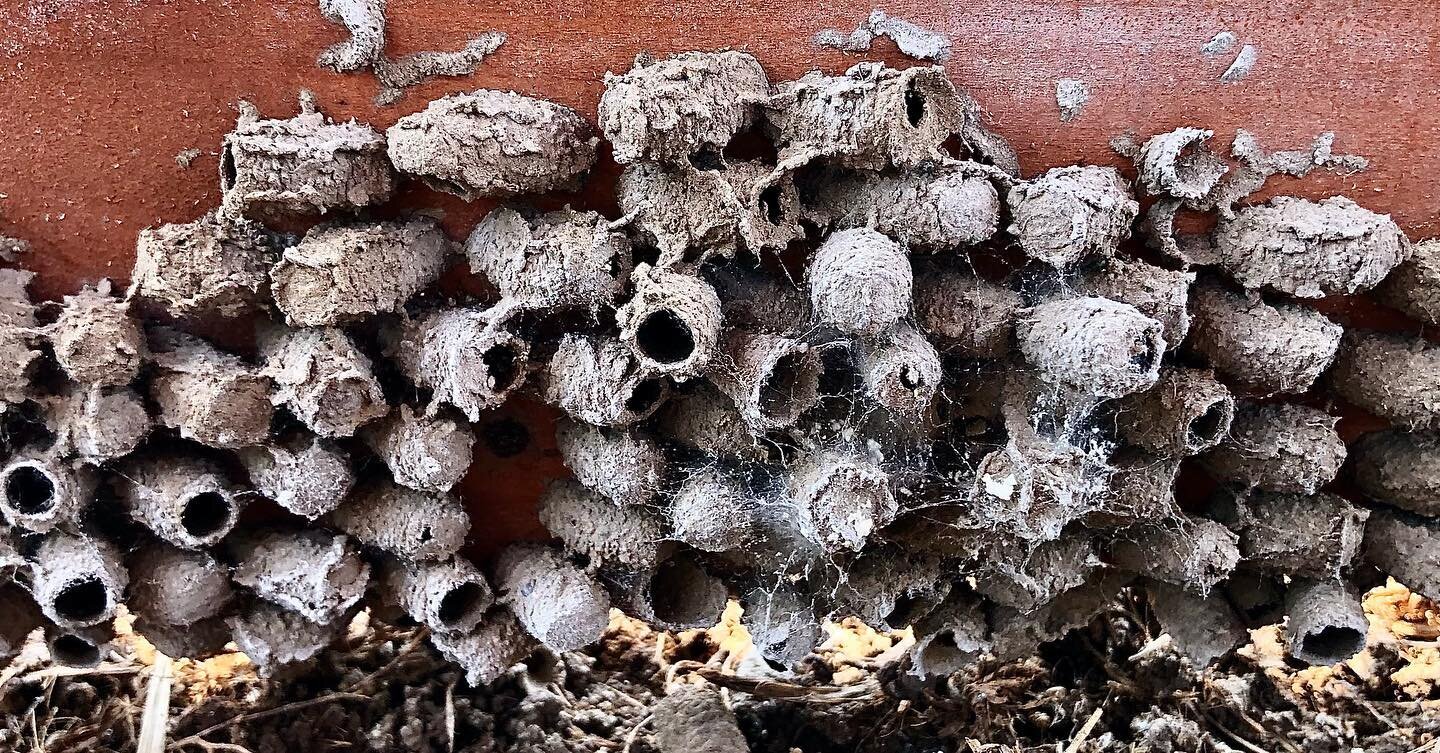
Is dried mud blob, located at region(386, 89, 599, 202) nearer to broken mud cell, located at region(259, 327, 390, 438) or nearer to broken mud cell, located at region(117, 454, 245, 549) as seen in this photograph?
broken mud cell, located at region(259, 327, 390, 438)

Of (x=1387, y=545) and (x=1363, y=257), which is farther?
(x=1387, y=545)

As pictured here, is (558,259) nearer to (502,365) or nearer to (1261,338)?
(502,365)

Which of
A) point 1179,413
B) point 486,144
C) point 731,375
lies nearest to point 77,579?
point 486,144

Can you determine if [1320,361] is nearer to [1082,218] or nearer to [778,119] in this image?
[1082,218]

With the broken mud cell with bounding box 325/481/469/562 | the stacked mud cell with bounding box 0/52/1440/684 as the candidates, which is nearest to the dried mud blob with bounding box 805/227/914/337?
the stacked mud cell with bounding box 0/52/1440/684

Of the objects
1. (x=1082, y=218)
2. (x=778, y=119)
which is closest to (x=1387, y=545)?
(x=1082, y=218)
